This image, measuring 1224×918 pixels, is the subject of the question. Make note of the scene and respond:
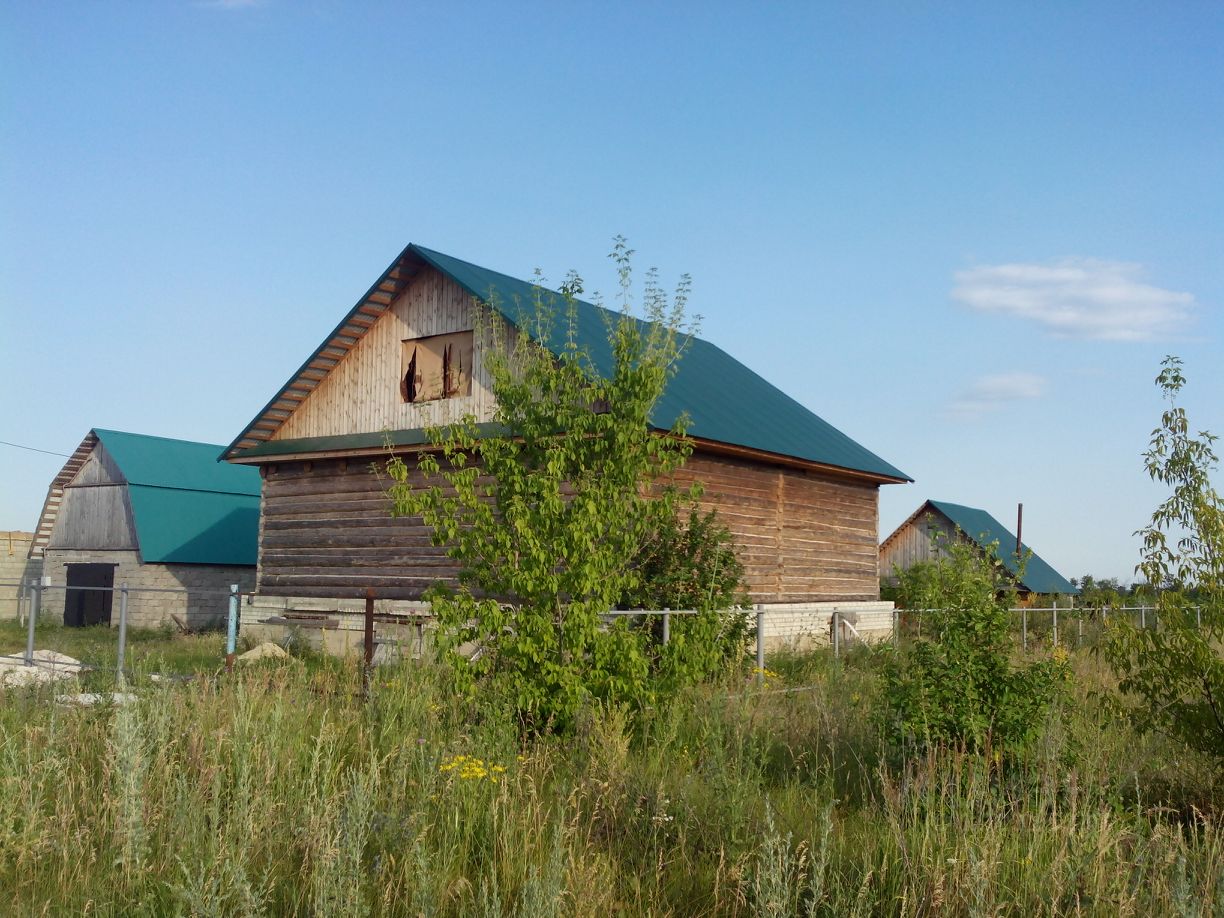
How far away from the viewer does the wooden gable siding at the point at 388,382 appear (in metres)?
20.2

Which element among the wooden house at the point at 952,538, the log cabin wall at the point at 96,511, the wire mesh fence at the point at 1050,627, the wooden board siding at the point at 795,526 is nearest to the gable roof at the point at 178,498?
the log cabin wall at the point at 96,511

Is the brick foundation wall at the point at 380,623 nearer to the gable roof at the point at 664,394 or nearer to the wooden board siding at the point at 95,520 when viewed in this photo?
the gable roof at the point at 664,394

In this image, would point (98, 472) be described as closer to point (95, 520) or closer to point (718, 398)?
point (95, 520)

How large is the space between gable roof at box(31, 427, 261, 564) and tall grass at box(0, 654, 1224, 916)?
24.5 meters

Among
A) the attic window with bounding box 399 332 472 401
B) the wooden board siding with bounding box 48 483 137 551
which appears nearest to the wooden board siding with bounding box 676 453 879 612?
the attic window with bounding box 399 332 472 401

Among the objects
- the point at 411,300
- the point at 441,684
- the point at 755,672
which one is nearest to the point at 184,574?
the point at 411,300

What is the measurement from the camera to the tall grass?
489cm

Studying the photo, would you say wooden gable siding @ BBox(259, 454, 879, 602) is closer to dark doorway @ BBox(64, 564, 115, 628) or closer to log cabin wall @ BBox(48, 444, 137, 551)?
log cabin wall @ BBox(48, 444, 137, 551)

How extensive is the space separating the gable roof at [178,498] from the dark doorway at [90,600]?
2.19m

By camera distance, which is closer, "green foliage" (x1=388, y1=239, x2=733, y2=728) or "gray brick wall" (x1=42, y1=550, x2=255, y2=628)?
"green foliage" (x1=388, y1=239, x2=733, y2=728)

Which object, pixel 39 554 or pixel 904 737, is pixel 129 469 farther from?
pixel 904 737

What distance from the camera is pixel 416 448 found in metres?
20.0

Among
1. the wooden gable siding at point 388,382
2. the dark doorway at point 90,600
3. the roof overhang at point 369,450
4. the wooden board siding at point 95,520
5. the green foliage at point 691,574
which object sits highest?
the wooden gable siding at point 388,382

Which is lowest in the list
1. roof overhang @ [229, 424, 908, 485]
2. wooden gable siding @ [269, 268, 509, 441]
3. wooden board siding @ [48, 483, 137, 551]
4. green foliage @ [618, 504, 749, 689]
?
green foliage @ [618, 504, 749, 689]
